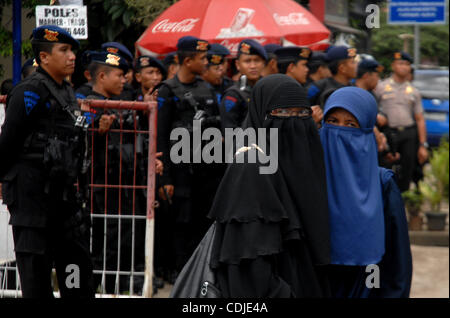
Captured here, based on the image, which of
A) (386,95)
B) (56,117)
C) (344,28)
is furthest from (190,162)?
(344,28)

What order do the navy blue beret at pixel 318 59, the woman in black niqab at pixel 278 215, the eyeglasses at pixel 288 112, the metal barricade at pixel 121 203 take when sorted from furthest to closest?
the navy blue beret at pixel 318 59, the metal barricade at pixel 121 203, the eyeglasses at pixel 288 112, the woman in black niqab at pixel 278 215

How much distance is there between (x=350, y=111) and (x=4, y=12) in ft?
12.2

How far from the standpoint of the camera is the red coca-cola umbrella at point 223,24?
348 inches

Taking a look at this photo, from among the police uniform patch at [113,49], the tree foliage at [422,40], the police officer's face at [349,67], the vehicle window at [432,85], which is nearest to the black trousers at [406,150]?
the police officer's face at [349,67]

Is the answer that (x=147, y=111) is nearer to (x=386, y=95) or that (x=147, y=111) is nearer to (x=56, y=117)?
(x=56, y=117)

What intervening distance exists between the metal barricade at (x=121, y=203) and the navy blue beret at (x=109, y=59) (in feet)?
1.49

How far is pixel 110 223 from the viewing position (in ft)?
20.9

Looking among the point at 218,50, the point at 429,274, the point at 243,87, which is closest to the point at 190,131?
the point at 243,87

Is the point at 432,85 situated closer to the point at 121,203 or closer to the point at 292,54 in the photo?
the point at 292,54

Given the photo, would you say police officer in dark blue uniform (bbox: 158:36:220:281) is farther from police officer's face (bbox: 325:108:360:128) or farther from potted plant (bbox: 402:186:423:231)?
potted plant (bbox: 402:186:423:231)

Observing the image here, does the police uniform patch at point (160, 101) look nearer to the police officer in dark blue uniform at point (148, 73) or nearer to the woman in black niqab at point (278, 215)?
the police officer in dark blue uniform at point (148, 73)

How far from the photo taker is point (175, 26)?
29.4ft

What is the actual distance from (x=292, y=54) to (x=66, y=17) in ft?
9.90

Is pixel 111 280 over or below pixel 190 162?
below
